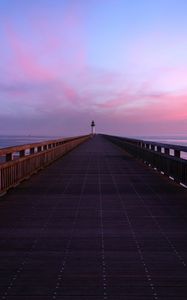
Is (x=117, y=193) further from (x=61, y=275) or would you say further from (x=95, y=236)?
(x=61, y=275)

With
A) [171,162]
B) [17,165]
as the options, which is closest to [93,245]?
[17,165]

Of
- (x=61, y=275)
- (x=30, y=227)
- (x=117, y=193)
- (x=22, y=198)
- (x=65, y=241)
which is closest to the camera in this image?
(x=61, y=275)

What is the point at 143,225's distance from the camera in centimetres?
969

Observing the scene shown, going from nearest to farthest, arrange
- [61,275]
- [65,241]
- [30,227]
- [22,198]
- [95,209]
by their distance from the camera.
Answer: [61,275] < [65,241] < [30,227] < [95,209] < [22,198]

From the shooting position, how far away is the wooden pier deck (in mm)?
5891

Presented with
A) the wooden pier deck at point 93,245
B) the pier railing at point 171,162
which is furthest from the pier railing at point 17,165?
the pier railing at point 171,162

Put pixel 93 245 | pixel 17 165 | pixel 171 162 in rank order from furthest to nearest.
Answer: pixel 171 162 → pixel 17 165 → pixel 93 245

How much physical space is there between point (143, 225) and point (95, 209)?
81.7 inches

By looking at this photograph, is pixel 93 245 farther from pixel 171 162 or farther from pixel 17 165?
pixel 171 162

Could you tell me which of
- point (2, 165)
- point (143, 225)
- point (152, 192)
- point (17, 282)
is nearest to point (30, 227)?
point (143, 225)

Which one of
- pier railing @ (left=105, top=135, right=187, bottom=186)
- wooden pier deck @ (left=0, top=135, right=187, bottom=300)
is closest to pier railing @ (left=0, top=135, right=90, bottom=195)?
wooden pier deck @ (left=0, top=135, right=187, bottom=300)

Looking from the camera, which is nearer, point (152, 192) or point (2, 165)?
point (2, 165)

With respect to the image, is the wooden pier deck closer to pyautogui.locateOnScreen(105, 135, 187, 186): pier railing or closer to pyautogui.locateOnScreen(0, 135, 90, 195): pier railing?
pyautogui.locateOnScreen(0, 135, 90, 195): pier railing

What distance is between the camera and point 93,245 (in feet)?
26.2
